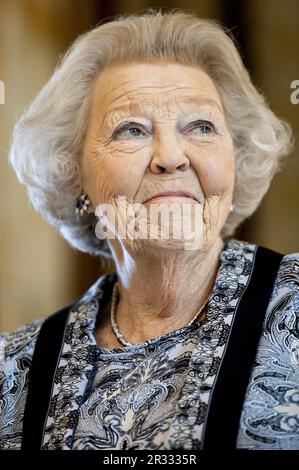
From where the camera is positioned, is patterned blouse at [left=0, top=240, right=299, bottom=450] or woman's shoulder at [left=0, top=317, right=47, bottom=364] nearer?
patterned blouse at [left=0, top=240, right=299, bottom=450]

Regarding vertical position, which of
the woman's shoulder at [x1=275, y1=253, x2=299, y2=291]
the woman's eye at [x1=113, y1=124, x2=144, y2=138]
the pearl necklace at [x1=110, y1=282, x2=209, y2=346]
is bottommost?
the pearl necklace at [x1=110, y1=282, x2=209, y2=346]

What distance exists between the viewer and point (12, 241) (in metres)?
2.75

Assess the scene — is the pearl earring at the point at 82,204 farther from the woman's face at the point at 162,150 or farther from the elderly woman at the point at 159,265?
the woman's face at the point at 162,150

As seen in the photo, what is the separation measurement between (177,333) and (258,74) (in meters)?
1.28

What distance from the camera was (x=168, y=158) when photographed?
5.07 feet

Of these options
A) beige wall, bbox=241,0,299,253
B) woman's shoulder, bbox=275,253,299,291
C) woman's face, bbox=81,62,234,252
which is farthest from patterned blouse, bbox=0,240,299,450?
beige wall, bbox=241,0,299,253

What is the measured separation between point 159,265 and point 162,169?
21 centimetres

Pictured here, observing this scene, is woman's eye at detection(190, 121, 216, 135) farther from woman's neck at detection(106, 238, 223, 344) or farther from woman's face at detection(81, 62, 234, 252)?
woman's neck at detection(106, 238, 223, 344)

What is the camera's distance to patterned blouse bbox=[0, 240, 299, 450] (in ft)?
4.37

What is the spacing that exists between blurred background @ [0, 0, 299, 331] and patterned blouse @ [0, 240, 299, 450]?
869 mm

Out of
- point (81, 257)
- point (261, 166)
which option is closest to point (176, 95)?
point (261, 166)

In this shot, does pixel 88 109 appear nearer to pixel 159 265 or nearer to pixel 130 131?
pixel 130 131

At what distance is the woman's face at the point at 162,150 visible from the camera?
61.6 inches

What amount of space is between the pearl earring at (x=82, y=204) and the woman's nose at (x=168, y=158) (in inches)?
11.5
